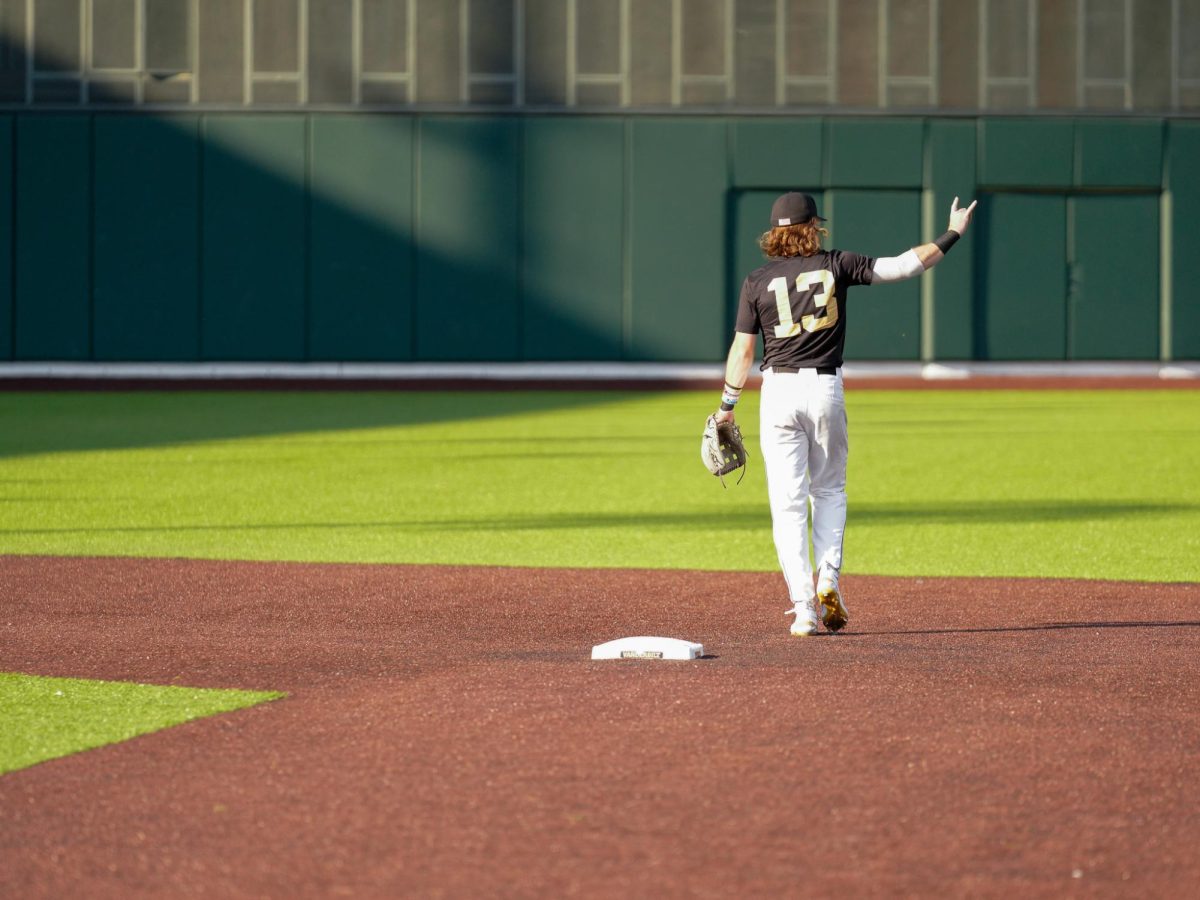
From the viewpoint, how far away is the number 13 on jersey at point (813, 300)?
8.78 meters

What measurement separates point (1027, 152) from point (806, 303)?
31.1 m

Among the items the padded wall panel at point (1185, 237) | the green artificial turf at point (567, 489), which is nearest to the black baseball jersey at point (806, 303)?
the green artificial turf at point (567, 489)

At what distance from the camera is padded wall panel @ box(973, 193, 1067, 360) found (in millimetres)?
38469

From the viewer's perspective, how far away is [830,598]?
886 cm

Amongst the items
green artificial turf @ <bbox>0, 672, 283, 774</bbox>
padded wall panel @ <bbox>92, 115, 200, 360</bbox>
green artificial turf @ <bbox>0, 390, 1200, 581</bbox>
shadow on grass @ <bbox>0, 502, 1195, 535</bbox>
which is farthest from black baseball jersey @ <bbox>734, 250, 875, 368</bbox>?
padded wall panel @ <bbox>92, 115, 200, 360</bbox>

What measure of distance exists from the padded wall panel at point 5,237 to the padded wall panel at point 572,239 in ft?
35.7

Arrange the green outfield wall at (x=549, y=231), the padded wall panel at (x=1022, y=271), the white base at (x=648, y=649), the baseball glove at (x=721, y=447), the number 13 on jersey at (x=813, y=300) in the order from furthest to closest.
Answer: the padded wall panel at (x=1022, y=271) < the green outfield wall at (x=549, y=231) < the baseball glove at (x=721, y=447) < the number 13 on jersey at (x=813, y=300) < the white base at (x=648, y=649)

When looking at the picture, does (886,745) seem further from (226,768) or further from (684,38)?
(684,38)

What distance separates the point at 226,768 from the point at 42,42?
3401 centimetres

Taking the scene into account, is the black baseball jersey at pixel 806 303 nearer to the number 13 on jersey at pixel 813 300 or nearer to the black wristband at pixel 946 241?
the number 13 on jersey at pixel 813 300

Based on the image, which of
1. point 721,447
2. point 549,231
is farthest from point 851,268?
point 549,231

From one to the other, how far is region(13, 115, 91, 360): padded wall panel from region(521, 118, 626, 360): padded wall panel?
30.7 ft

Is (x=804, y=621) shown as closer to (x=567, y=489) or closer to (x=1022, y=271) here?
(x=567, y=489)

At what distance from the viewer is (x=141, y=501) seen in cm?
1602
